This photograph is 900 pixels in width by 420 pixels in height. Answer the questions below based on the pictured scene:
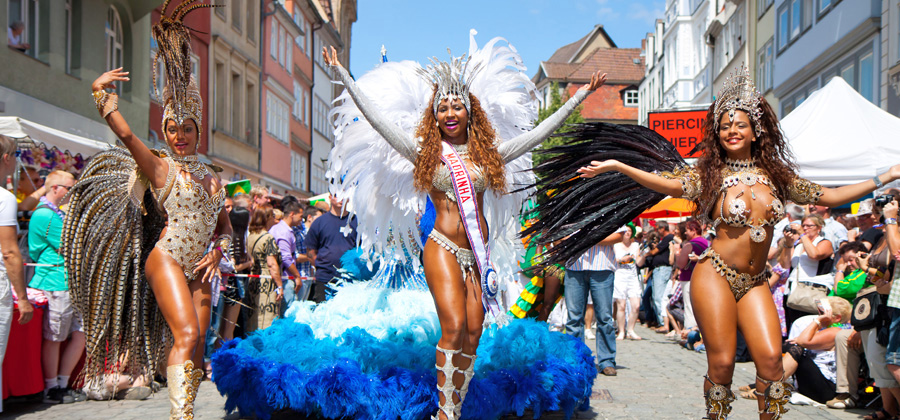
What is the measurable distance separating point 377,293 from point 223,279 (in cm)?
225

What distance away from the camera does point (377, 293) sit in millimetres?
6629

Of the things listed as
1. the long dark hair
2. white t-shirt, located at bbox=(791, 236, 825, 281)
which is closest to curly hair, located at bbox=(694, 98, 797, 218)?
white t-shirt, located at bbox=(791, 236, 825, 281)

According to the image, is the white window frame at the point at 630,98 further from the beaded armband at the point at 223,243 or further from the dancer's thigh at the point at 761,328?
the dancer's thigh at the point at 761,328

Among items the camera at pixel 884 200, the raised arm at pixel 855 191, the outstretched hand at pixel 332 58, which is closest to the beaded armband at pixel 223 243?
the outstretched hand at pixel 332 58

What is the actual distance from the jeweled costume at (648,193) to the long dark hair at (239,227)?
11.8 ft

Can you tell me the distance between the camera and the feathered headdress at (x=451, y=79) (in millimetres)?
5312

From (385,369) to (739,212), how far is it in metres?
2.65

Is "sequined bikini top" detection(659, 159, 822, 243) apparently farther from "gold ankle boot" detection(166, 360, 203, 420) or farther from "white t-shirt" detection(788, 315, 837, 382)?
"gold ankle boot" detection(166, 360, 203, 420)

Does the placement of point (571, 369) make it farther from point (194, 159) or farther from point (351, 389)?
point (194, 159)

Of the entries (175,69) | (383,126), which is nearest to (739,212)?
(383,126)

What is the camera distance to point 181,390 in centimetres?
454

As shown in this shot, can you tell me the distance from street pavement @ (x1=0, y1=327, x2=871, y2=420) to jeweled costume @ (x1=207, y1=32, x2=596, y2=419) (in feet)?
1.63

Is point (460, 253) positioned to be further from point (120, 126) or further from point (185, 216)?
point (120, 126)

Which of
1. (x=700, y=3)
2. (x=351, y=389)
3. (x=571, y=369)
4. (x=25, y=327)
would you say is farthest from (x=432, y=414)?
(x=700, y=3)
